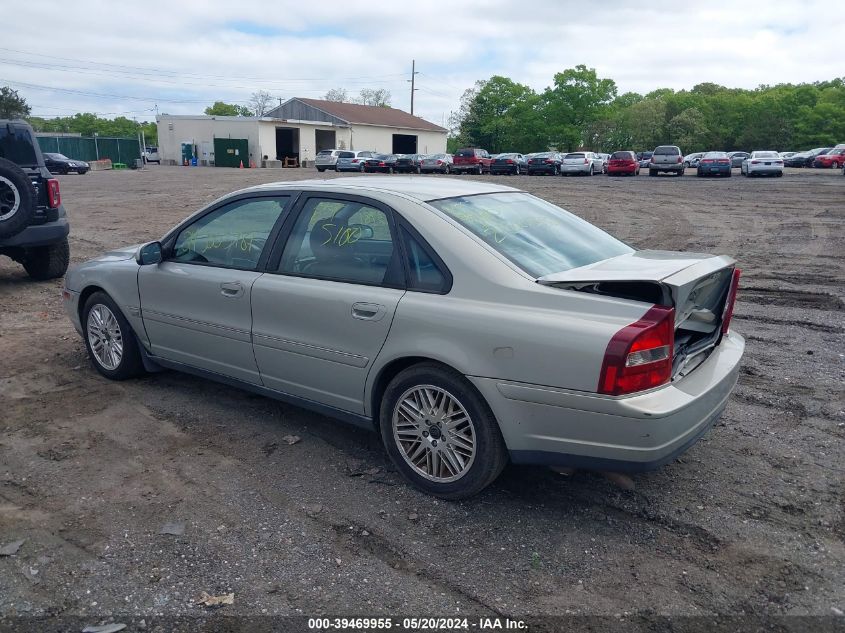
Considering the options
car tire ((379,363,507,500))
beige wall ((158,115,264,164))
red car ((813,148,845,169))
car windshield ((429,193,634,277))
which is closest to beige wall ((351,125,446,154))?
beige wall ((158,115,264,164))

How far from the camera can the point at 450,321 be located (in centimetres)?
348

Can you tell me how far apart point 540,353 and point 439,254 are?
2.70 feet

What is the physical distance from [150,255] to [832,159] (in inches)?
2168

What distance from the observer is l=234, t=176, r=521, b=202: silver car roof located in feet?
13.5

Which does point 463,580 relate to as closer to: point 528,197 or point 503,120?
point 528,197

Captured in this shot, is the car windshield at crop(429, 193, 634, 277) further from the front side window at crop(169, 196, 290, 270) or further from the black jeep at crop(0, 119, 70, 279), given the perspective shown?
the black jeep at crop(0, 119, 70, 279)

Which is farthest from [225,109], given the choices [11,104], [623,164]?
[623,164]

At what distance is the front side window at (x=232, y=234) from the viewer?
4.51 meters

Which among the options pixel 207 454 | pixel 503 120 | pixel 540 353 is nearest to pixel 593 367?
pixel 540 353

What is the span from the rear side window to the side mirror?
2093mm

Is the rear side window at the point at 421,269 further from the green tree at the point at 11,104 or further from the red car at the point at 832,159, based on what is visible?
the green tree at the point at 11,104

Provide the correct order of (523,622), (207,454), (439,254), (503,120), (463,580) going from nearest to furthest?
(523,622) → (463,580) → (439,254) → (207,454) → (503,120)

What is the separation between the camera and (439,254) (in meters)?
3.67

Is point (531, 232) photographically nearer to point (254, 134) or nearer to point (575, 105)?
point (254, 134)
